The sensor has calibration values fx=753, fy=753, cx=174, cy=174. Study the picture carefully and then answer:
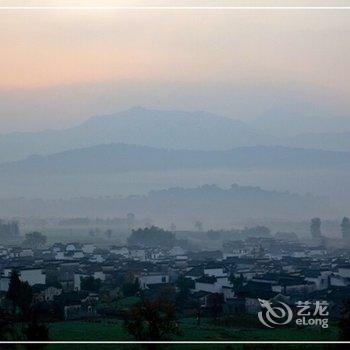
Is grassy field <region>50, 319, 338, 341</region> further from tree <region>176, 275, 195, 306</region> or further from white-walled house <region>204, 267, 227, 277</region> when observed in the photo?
white-walled house <region>204, 267, 227, 277</region>

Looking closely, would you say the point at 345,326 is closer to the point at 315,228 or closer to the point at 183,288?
the point at 315,228

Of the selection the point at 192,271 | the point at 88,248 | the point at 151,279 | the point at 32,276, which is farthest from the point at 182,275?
the point at 32,276

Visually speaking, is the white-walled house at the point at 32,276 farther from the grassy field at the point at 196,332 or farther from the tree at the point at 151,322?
the tree at the point at 151,322

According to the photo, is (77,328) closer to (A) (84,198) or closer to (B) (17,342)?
(B) (17,342)

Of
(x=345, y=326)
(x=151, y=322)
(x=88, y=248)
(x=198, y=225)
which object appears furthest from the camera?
(x=88, y=248)

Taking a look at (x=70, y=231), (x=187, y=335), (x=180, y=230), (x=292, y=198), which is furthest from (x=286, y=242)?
(x=70, y=231)

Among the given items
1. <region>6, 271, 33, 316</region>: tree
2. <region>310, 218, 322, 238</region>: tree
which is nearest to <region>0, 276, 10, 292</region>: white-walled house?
<region>6, 271, 33, 316</region>: tree
